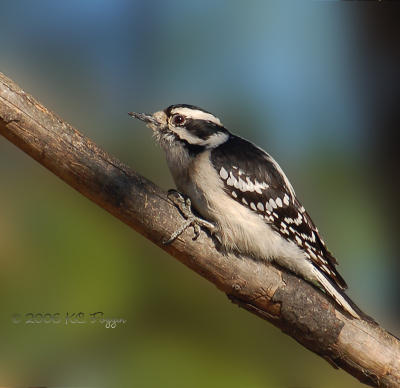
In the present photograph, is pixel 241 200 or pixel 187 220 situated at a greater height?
pixel 241 200

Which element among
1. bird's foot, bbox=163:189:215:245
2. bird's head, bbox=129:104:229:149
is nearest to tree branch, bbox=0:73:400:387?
bird's foot, bbox=163:189:215:245

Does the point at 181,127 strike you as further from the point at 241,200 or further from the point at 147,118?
the point at 241,200

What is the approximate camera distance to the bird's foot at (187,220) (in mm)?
2438

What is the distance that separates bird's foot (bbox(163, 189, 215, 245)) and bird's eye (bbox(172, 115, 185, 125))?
0.47m

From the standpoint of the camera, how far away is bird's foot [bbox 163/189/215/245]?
2.44 metres

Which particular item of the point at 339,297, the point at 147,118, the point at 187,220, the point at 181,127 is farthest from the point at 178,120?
the point at 339,297

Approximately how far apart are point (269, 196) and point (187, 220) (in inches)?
20.9

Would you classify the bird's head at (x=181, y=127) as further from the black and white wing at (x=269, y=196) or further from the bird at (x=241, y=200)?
the black and white wing at (x=269, y=196)

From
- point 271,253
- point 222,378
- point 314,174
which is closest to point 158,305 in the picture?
point 222,378

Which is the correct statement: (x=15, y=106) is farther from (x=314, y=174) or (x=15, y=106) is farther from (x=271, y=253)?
(x=314, y=174)

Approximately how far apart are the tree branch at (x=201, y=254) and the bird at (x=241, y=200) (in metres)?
→ 0.07

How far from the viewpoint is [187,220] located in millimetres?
2473

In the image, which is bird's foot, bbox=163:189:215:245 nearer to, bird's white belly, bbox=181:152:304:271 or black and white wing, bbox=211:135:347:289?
bird's white belly, bbox=181:152:304:271

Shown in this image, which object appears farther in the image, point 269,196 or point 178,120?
point 178,120
